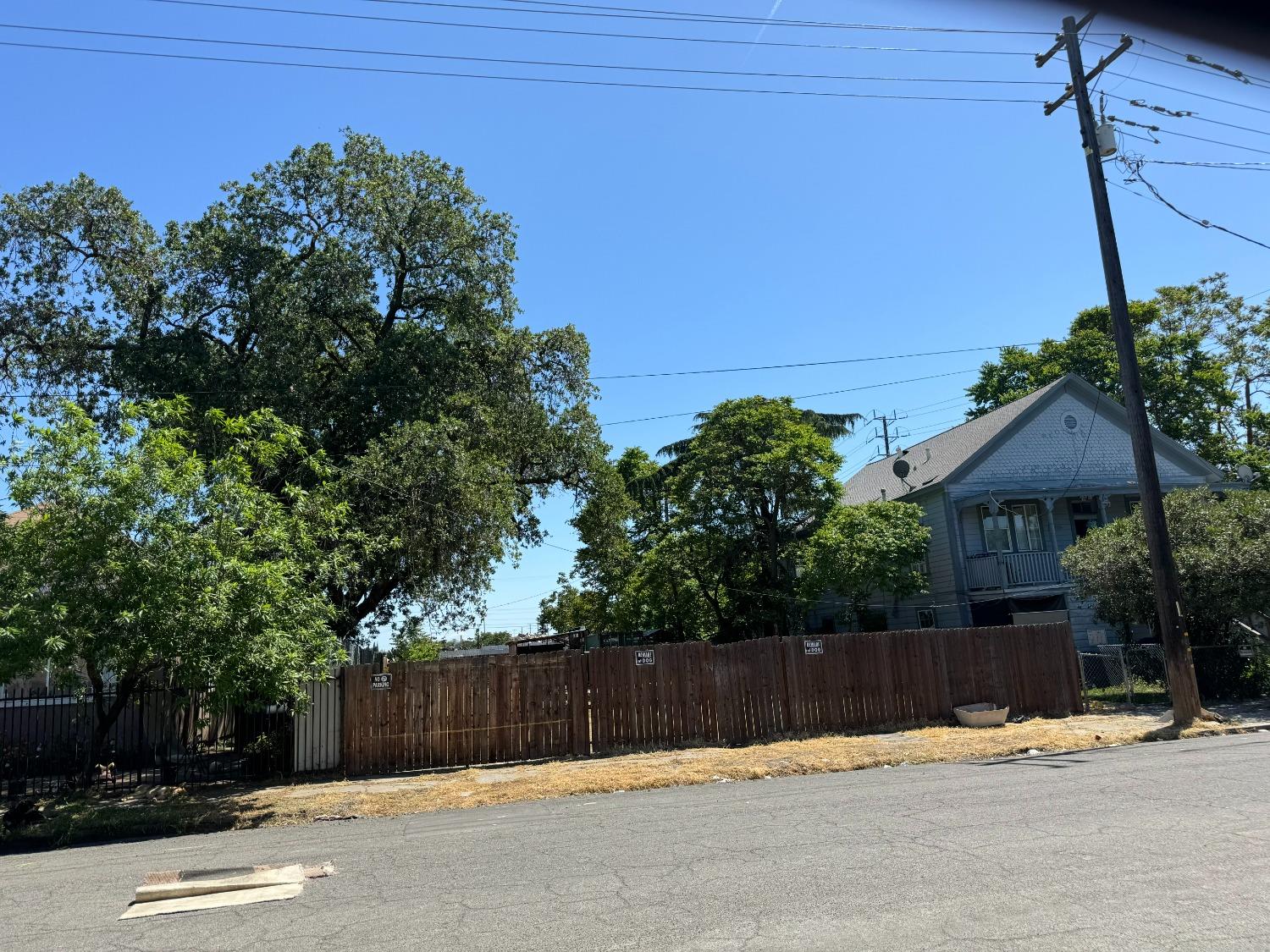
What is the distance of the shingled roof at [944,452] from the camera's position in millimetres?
27578

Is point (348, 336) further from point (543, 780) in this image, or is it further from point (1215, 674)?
point (1215, 674)

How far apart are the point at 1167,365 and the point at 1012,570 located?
19.6 meters

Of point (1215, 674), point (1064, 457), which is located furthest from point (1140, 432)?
point (1064, 457)

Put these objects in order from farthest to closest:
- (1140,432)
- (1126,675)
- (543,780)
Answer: (1126,675), (1140,432), (543,780)

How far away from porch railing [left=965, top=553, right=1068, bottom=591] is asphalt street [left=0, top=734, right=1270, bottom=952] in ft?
49.9

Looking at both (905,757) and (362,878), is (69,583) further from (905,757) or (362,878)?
(905,757)

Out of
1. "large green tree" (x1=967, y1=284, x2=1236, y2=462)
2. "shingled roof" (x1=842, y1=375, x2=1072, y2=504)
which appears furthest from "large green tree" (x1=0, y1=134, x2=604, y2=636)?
"large green tree" (x1=967, y1=284, x2=1236, y2=462)

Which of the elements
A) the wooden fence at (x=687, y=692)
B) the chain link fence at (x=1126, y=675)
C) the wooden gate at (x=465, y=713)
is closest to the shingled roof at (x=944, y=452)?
the chain link fence at (x=1126, y=675)

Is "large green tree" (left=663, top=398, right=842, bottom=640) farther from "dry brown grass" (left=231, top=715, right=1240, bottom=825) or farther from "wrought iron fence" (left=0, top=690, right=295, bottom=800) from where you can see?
"wrought iron fence" (left=0, top=690, right=295, bottom=800)

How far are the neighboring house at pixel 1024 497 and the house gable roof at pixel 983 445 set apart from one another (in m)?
0.05

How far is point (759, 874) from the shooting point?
263 inches

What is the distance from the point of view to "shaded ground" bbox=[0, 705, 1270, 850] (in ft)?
36.3

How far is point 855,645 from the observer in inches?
669

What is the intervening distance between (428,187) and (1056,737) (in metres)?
18.6
